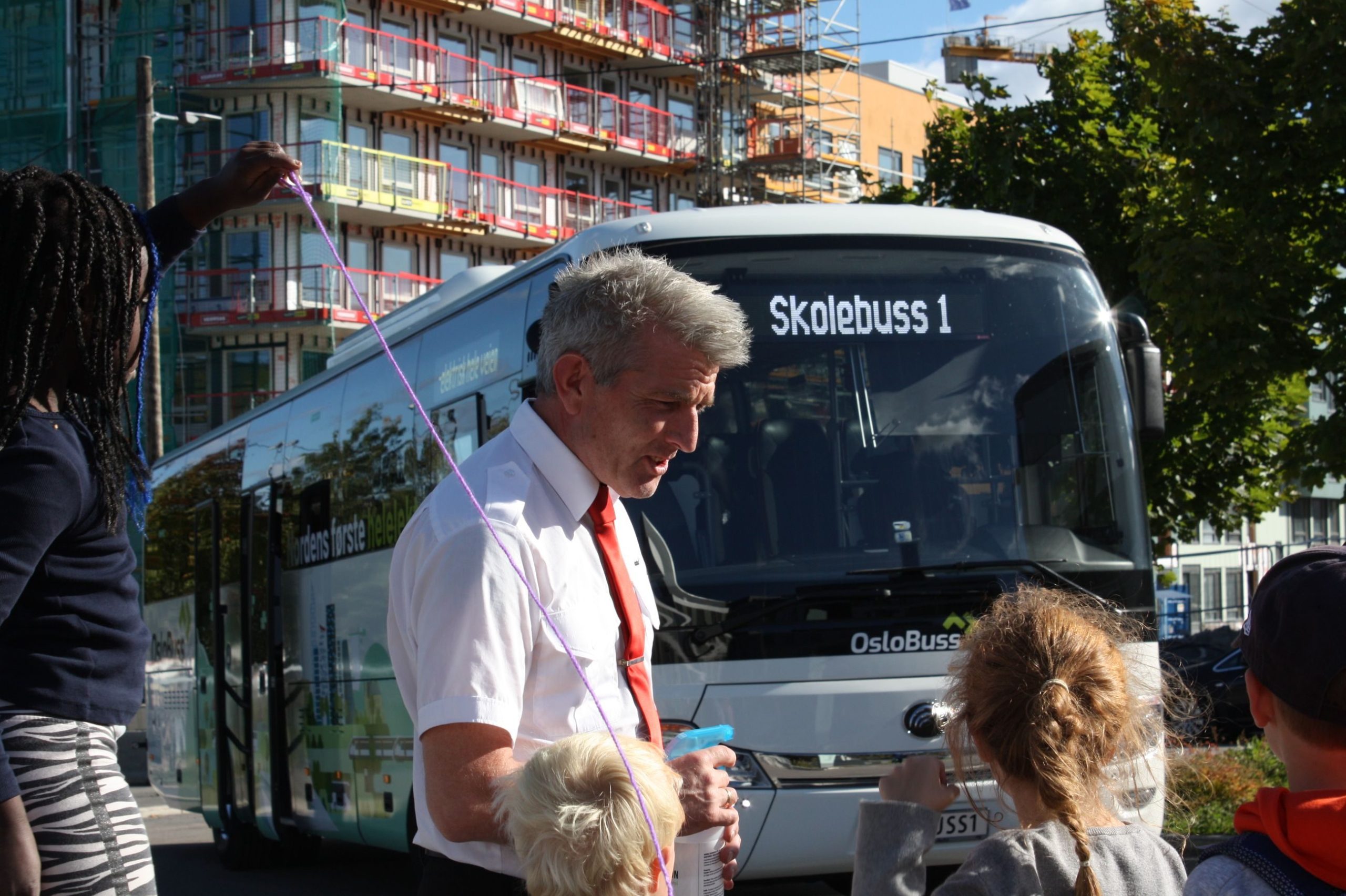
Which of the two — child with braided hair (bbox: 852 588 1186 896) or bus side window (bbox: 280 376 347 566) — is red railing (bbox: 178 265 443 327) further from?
child with braided hair (bbox: 852 588 1186 896)

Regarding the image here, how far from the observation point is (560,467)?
285cm

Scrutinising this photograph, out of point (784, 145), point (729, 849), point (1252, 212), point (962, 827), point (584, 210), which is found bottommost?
point (962, 827)

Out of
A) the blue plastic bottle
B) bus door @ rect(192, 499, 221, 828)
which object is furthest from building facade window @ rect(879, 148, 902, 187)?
the blue plastic bottle

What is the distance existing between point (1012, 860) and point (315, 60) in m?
44.4

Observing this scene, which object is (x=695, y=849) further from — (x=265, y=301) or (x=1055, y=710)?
(x=265, y=301)

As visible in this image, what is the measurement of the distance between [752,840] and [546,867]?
4127 mm

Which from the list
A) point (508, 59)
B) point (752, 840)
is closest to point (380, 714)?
point (752, 840)

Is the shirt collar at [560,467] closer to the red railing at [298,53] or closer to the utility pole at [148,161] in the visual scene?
the utility pole at [148,161]

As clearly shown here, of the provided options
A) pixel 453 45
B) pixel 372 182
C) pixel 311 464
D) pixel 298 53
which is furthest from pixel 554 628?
pixel 453 45

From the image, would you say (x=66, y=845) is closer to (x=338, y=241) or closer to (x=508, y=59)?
(x=338, y=241)

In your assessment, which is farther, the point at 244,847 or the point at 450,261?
the point at 450,261

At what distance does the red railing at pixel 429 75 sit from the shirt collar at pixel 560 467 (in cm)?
3742

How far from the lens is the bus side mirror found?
744 centimetres

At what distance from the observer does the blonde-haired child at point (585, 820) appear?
2.36 metres
